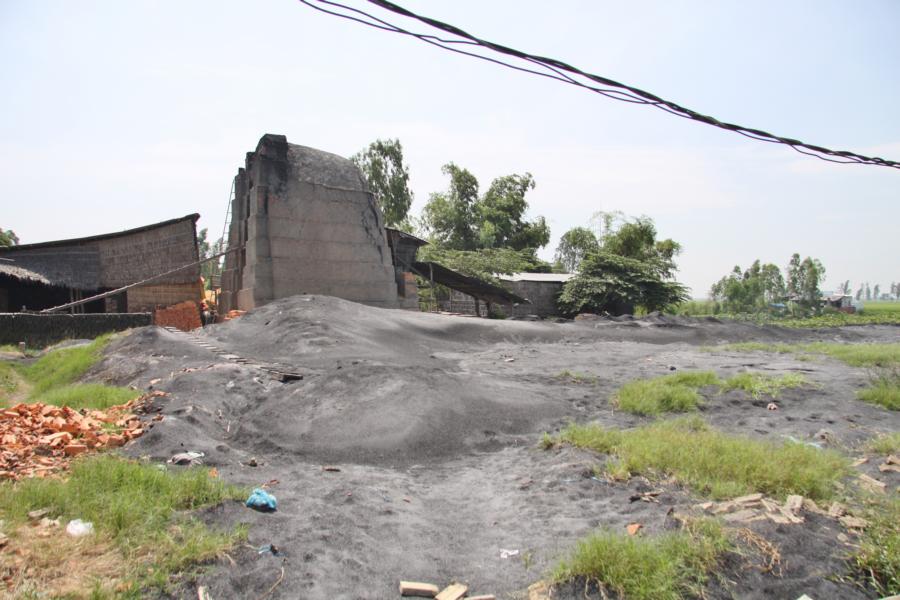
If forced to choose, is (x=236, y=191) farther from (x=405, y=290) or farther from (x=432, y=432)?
(x=432, y=432)

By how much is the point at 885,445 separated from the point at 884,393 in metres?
2.46

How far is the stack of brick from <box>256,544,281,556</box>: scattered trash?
14.4 meters

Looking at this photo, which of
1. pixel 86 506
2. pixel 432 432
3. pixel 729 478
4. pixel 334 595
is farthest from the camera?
pixel 432 432

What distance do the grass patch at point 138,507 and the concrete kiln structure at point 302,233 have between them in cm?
932

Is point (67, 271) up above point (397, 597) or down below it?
above

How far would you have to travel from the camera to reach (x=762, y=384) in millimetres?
7438

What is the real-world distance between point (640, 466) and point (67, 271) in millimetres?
17132

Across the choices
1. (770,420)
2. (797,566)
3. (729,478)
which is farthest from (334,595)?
(770,420)

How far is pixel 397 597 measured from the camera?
278 centimetres

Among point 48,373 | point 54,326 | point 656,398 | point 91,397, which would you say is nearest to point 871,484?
point 656,398

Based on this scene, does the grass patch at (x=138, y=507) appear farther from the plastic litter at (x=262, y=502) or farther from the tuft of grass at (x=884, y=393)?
the tuft of grass at (x=884, y=393)

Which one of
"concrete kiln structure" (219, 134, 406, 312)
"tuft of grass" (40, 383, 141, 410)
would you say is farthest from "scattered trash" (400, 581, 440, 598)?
"concrete kiln structure" (219, 134, 406, 312)

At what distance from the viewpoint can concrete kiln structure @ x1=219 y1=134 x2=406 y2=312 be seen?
1275 centimetres

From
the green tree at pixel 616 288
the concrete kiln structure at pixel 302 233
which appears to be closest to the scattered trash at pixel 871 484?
the concrete kiln structure at pixel 302 233
